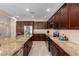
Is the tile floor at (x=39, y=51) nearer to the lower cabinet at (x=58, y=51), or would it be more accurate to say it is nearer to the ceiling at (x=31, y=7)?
the lower cabinet at (x=58, y=51)

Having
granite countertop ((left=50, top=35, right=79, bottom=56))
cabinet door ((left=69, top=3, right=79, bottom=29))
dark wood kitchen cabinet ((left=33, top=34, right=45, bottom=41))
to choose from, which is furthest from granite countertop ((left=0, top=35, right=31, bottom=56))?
dark wood kitchen cabinet ((left=33, top=34, right=45, bottom=41))

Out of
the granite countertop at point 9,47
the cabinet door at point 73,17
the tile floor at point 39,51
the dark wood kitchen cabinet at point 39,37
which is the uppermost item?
the cabinet door at point 73,17

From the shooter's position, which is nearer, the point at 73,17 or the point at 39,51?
the point at 73,17

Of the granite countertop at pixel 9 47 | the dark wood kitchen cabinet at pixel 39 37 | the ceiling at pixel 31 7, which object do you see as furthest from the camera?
the dark wood kitchen cabinet at pixel 39 37

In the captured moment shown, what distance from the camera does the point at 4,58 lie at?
0.93 m

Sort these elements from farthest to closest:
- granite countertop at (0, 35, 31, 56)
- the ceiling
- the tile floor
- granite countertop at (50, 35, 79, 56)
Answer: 1. the tile floor
2. the ceiling
3. granite countertop at (50, 35, 79, 56)
4. granite countertop at (0, 35, 31, 56)

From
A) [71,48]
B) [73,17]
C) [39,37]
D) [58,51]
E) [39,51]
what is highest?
[73,17]

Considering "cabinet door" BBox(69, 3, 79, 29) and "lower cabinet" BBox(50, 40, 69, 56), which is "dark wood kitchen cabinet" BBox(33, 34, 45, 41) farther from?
"cabinet door" BBox(69, 3, 79, 29)

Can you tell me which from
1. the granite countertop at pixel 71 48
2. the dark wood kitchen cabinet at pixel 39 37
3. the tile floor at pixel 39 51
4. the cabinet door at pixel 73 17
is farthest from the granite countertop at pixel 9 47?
the dark wood kitchen cabinet at pixel 39 37

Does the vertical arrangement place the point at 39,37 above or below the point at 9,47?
below

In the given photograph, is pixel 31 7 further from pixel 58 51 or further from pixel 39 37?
pixel 39 37

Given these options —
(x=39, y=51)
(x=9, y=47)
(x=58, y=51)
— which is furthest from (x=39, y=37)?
(x=9, y=47)

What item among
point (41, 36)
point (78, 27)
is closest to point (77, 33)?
point (78, 27)

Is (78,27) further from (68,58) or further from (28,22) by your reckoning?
(28,22)
